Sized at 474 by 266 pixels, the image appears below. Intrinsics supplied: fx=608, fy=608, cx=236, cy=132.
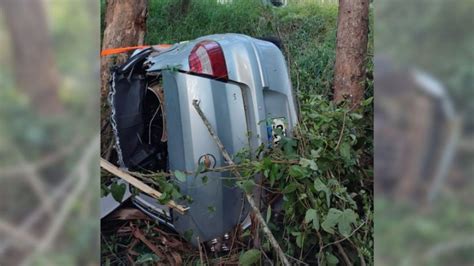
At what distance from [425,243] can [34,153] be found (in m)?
0.76

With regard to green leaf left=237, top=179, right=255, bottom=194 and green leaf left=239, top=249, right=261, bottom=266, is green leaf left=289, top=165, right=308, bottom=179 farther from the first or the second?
green leaf left=239, top=249, right=261, bottom=266

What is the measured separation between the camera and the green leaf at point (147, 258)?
3.18m

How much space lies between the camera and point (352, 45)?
4723 mm

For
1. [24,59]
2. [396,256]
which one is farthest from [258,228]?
[24,59]

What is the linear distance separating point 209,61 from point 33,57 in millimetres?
2174

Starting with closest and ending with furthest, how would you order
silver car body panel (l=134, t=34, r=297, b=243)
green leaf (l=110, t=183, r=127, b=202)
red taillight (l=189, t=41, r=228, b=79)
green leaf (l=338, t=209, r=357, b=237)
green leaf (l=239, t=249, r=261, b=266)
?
1. green leaf (l=338, t=209, r=357, b=237)
2. green leaf (l=239, t=249, r=261, b=266)
3. green leaf (l=110, t=183, r=127, b=202)
4. silver car body panel (l=134, t=34, r=297, b=243)
5. red taillight (l=189, t=41, r=228, b=79)

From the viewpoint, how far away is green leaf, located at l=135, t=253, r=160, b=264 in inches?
125

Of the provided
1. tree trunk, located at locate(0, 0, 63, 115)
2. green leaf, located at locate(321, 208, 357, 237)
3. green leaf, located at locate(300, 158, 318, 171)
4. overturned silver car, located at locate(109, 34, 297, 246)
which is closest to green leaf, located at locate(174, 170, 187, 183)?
overturned silver car, located at locate(109, 34, 297, 246)

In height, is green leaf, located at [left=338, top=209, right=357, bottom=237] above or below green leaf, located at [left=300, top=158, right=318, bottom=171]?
below

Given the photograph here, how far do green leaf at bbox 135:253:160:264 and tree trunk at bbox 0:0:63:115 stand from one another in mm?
2154

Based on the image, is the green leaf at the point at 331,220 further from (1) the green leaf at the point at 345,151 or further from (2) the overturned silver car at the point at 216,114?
(2) the overturned silver car at the point at 216,114

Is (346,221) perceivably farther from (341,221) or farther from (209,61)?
(209,61)

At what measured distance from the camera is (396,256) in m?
1.22

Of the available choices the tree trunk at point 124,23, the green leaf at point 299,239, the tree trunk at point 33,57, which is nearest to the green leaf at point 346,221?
the green leaf at point 299,239
